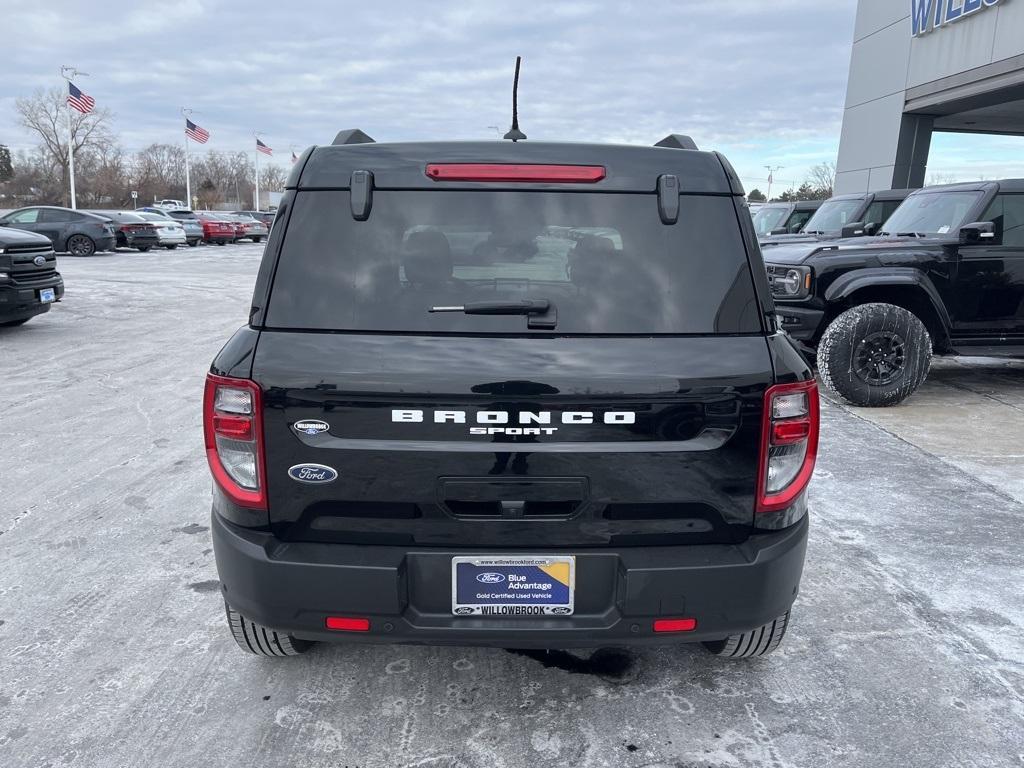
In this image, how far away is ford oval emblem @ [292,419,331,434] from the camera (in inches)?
87.5

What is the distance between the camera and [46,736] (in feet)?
8.21

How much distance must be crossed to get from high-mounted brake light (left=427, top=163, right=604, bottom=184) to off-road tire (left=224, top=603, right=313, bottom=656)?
1626 millimetres

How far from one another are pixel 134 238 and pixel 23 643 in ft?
92.6

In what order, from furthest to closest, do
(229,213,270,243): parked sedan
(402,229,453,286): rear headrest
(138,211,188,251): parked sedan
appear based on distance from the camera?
(229,213,270,243): parked sedan < (138,211,188,251): parked sedan < (402,229,453,286): rear headrest

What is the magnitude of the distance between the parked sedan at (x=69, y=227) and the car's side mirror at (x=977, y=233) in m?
25.0

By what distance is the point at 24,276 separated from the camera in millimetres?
9781

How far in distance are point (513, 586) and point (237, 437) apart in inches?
37.2

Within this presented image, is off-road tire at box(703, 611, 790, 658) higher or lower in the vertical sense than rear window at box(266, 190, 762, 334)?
lower

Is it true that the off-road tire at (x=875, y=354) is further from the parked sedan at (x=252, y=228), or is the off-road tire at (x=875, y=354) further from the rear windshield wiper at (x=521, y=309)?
the parked sedan at (x=252, y=228)

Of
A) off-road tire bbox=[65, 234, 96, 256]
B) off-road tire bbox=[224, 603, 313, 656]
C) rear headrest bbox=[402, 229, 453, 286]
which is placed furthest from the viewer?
off-road tire bbox=[65, 234, 96, 256]

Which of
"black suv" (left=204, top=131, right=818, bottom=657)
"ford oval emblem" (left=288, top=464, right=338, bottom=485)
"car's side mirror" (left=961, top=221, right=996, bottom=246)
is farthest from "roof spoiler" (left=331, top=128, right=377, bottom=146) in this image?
"car's side mirror" (left=961, top=221, right=996, bottom=246)

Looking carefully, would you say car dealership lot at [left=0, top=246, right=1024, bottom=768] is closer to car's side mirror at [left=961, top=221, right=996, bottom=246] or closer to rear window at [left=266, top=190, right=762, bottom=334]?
rear window at [left=266, top=190, right=762, bottom=334]

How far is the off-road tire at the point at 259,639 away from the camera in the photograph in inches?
105

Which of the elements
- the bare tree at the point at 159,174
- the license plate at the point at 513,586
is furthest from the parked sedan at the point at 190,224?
the bare tree at the point at 159,174
